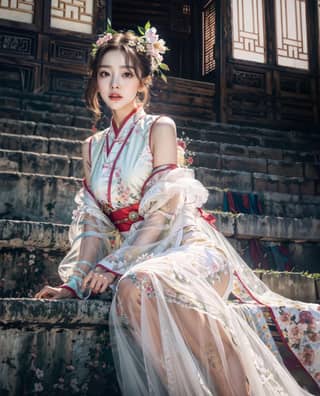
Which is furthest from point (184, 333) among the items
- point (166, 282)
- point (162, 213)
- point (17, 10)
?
point (17, 10)

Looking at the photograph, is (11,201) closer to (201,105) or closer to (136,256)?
(136,256)

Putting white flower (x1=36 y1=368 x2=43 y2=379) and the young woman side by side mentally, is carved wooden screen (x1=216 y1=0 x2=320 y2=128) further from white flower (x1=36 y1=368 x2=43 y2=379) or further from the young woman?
white flower (x1=36 y1=368 x2=43 y2=379)

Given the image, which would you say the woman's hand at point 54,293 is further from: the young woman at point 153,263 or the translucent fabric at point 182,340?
the translucent fabric at point 182,340

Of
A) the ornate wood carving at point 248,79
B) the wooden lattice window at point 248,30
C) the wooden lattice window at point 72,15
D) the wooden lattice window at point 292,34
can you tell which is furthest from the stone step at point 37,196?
the wooden lattice window at point 292,34

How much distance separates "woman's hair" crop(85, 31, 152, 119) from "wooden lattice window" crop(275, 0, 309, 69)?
251 inches

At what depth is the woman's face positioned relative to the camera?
2861mm

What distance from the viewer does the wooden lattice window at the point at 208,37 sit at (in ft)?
31.3

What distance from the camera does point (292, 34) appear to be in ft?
29.9

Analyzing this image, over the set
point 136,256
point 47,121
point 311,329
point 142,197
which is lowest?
point 311,329

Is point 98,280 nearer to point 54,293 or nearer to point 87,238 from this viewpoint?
point 54,293

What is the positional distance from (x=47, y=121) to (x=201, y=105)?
3.29 m

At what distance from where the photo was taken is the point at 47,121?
601cm

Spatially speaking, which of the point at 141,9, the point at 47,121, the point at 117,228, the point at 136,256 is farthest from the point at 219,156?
the point at 141,9

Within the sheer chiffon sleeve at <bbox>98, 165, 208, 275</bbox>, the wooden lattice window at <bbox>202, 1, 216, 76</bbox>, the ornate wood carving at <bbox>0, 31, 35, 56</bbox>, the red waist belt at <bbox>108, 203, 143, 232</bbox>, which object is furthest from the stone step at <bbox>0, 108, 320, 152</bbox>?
the sheer chiffon sleeve at <bbox>98, 165, 208, 275</bbox>
